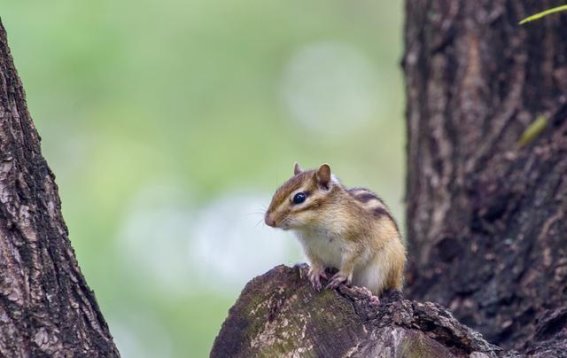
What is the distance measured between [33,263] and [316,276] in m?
1.22

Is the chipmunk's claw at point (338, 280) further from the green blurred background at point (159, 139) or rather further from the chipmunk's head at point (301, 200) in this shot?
the green blurred background at point (159, 139)

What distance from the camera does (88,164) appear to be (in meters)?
8.87

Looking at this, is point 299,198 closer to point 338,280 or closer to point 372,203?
point 372,203

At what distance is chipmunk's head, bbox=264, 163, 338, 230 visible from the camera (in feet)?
15.5

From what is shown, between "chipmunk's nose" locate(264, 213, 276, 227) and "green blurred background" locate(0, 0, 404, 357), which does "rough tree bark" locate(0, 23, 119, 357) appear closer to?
"chipmunk's nose" locate(264, 213, 276, 227)

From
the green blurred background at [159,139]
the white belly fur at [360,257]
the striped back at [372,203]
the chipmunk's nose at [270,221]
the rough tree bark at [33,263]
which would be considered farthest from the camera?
the green blurred background at [159,139]

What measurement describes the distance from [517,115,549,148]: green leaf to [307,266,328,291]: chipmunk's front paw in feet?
5.08

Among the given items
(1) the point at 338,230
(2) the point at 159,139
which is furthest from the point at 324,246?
(2) the point at 159,139

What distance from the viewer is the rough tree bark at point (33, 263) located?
126 inches

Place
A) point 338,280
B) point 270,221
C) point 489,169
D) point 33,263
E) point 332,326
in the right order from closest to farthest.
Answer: point 33,263
point 332,326
point 338,280
point 270,221
point 489,169

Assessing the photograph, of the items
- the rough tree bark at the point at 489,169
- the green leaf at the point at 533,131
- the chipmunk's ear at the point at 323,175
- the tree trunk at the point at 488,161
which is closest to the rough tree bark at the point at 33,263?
the rough tree bark at the point at 489,169

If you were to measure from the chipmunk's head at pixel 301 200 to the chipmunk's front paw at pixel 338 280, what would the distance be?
1.14ft

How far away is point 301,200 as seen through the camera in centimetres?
482

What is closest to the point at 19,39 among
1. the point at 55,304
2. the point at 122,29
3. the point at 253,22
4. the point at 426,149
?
the point at 122,29
